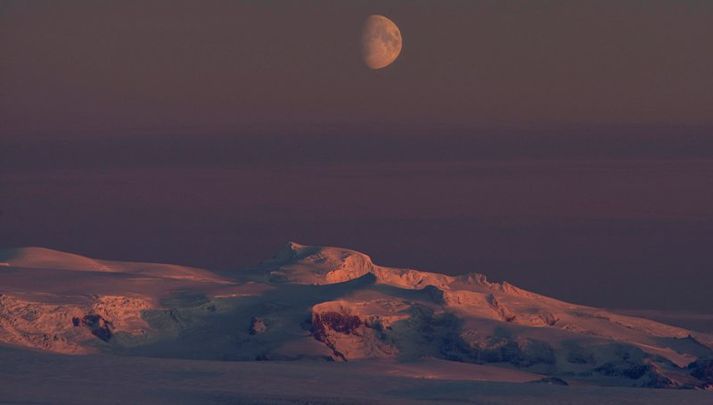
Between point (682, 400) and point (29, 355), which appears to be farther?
point (29, 355)

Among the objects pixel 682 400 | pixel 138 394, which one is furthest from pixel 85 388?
pixel 682 400

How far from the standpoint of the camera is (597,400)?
117m

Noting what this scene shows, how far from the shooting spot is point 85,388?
396ft

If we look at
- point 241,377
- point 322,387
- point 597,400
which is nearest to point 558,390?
point 597,400

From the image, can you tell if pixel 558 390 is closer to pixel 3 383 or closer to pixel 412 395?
pixel 412 395

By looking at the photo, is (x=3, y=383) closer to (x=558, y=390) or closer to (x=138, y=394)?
(x=138, y=394)

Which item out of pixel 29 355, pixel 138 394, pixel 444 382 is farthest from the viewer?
pixel 29 355

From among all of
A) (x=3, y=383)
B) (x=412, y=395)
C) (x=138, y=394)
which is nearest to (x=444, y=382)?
(x=412, y=395)

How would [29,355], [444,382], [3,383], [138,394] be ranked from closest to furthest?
[138,394]
[3,383]
[444,382]
[29,355]

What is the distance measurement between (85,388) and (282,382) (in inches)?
826

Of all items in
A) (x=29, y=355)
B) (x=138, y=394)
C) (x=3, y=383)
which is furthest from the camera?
(x=29, y=355)

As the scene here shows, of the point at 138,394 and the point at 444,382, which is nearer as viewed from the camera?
the point at 138,394

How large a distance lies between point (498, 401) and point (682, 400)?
15.6 meters

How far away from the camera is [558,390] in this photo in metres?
127
